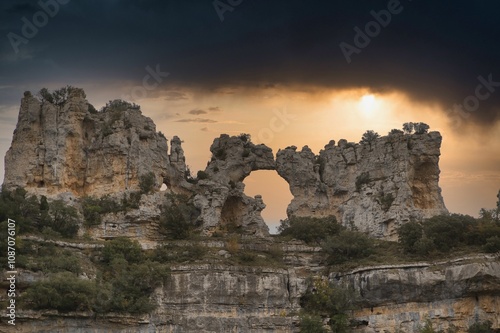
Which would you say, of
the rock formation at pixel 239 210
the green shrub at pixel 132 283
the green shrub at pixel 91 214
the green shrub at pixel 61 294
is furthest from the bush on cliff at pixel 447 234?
the green shrub at pixel 61 294

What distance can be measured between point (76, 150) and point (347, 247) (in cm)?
1996

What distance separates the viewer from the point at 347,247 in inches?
3063

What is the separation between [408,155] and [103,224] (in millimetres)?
21976

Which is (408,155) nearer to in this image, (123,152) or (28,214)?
(123,152)

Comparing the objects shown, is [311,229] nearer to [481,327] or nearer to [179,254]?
[179,254]

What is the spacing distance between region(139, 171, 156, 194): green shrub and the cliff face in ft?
1.04

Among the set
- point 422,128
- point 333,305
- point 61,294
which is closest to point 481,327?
point 333,305

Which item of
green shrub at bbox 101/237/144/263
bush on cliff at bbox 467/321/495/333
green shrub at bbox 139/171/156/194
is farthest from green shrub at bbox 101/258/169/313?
bush on cliff at bbox 467/321/495/333

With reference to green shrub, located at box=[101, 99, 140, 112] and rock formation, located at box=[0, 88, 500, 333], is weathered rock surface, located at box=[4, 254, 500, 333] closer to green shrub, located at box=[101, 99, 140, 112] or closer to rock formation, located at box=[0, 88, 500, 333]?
rock formation, located at box=[0, 88, 500, 333]

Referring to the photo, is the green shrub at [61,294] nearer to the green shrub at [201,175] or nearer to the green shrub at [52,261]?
the green shrub at [52,261]

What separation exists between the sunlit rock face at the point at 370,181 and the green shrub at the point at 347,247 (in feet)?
18.3

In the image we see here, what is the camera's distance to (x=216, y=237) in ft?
267

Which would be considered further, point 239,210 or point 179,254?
point 239,210

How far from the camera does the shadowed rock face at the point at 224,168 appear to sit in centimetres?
8188
